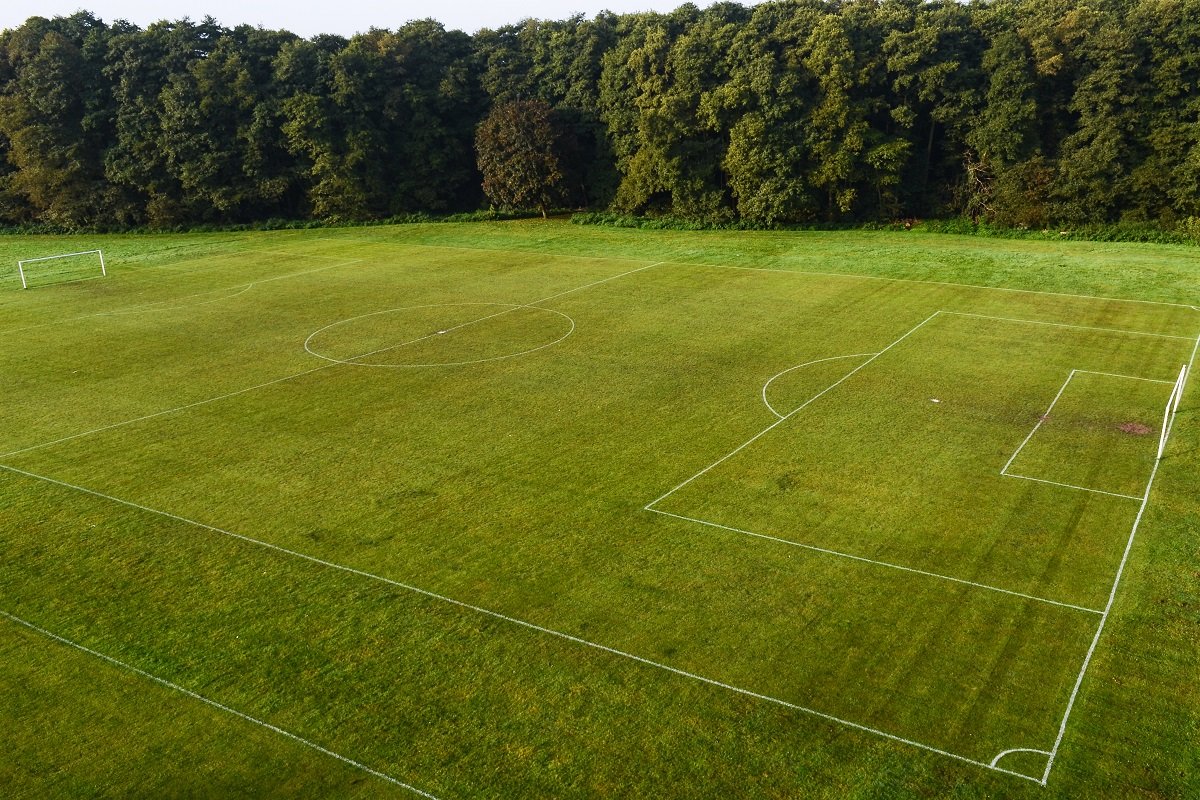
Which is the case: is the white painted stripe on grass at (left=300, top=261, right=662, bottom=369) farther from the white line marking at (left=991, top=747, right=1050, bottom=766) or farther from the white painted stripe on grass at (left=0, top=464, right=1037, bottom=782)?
the white line marking at (left=991, top=747, right=1050, bottom=766)

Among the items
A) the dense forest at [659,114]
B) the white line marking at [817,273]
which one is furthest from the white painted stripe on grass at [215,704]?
the dense forest at [659,114]

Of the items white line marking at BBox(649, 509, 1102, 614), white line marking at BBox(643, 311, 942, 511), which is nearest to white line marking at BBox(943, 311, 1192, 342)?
white line marking at BBox(643, 311, 942, 511)

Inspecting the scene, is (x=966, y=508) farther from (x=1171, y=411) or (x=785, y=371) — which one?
(x=785, y=371)

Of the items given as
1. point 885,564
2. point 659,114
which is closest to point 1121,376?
point 885,564

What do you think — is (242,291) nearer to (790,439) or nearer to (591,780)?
(790,439)

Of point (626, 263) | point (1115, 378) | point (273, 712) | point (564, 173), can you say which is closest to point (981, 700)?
point (273, 712)
